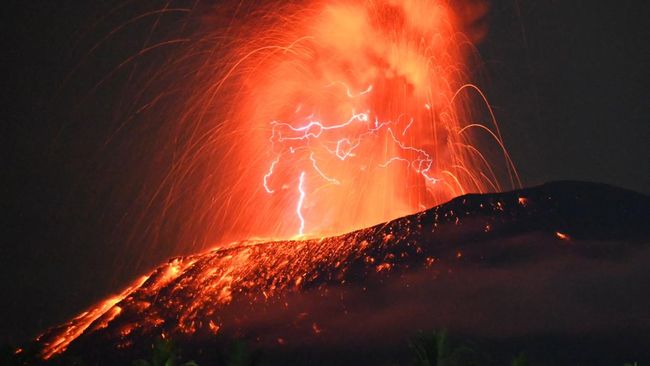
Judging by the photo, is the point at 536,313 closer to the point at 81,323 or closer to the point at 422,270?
the point at 422,270

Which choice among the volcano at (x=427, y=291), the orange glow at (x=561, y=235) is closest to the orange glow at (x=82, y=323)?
the volcano at (x=427, y=291)

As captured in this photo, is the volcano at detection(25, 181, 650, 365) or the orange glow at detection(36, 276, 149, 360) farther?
the orange glow at detection(36, 276, 149, 360)

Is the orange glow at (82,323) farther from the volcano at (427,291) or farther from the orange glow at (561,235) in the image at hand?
the orange glow at (561,235)

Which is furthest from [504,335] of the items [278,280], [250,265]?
[250,265]

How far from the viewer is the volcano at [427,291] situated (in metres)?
38.9

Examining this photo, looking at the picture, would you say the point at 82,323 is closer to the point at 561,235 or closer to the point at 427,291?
the point at 427,291

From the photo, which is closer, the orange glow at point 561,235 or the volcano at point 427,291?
the volcano at point 427,291

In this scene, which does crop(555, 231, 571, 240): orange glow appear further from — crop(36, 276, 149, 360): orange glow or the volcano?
crop(36, 276, 149, 360): orange glow

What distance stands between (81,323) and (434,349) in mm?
45969

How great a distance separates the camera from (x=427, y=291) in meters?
43.0

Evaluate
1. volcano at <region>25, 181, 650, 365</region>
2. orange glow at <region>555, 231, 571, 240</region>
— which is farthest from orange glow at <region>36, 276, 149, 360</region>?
orange glow at <region>555, 231, 571, 240</region>

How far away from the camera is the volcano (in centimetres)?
3891

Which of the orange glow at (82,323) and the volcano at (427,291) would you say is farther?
the orange glow at (82,323)

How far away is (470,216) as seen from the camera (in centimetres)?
4872
